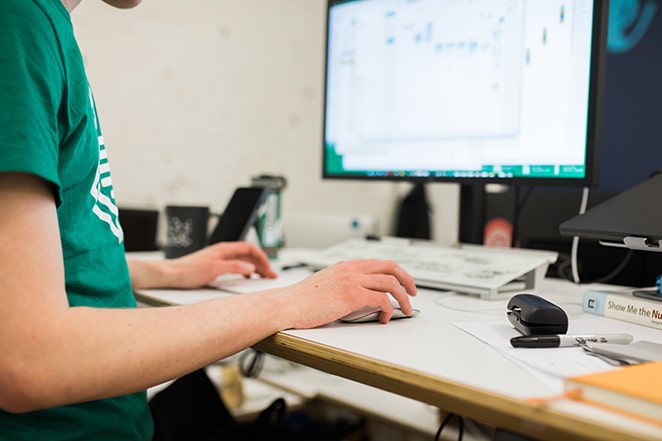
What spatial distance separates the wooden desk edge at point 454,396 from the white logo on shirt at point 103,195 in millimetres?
275

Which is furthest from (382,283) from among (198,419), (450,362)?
(198,419)

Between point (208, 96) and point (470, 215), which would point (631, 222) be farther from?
point (208, 96)

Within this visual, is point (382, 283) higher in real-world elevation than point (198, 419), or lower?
higher

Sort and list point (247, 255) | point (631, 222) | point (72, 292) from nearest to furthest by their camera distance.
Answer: point (72, 292), point (631, 222), point (247, 255)

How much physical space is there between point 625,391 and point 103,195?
1.96ft

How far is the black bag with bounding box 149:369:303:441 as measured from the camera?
1124mm

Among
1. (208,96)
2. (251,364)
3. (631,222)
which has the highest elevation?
(208,96)

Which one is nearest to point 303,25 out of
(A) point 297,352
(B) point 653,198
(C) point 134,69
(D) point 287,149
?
(D) point 287,149

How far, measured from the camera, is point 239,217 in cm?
117

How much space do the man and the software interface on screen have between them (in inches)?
15.4

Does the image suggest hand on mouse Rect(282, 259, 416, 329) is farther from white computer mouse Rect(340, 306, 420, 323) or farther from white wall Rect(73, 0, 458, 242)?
white wall Rect(73, 0, 458, 242)

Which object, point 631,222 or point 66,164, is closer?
point 66,164

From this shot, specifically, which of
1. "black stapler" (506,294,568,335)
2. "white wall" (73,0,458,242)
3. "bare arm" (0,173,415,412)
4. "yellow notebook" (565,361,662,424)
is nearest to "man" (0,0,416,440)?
"bare arm" (0,173,415,412)

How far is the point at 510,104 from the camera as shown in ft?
3.11
